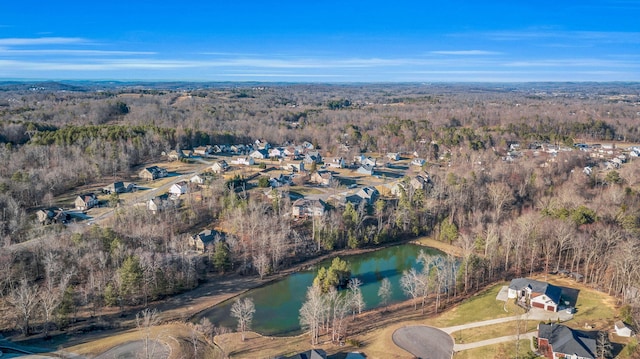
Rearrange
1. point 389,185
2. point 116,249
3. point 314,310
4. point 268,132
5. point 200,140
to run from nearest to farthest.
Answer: point 314,310 → point 116,249 → point 389,185 → point 200,140 → point 268,132

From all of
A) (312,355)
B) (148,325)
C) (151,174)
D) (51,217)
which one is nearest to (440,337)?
(312,355)

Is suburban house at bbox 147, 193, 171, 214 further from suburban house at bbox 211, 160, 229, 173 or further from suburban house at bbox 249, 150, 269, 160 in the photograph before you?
suburban house at bbox 249, 150, 269, 160

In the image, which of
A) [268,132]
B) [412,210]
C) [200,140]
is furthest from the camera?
[268,132]

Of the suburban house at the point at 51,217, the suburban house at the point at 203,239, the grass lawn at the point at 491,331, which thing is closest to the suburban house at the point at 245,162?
the suburban house at the point at 51,217

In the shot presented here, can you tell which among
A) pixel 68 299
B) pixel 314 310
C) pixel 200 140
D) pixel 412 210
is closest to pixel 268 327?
pixel 314 310

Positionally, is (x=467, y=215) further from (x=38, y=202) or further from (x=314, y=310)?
(x=38, y=202)

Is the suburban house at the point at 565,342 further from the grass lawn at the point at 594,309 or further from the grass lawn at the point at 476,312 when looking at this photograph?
the grass lawn at the point at 476,312

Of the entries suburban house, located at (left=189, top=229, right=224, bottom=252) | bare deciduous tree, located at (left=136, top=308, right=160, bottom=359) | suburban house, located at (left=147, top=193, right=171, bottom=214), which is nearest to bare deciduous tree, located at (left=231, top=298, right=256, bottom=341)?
bare deciduous tree, located at (left=136, top=308, right=160, bottom=359)

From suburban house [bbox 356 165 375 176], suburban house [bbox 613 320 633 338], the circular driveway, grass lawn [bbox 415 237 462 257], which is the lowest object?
grass lawn [bbox 415 237 462 257]
